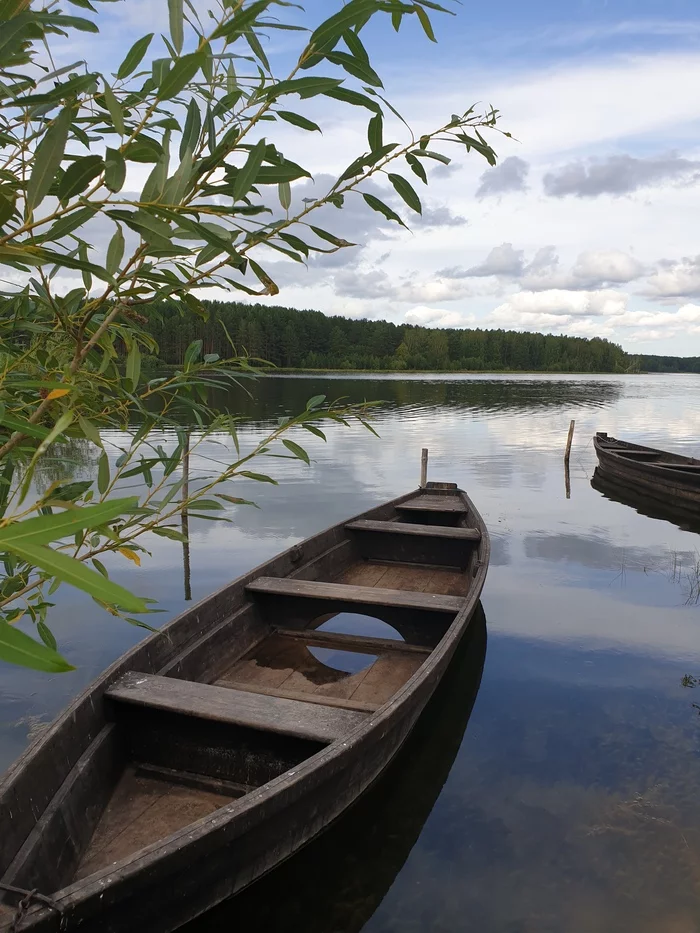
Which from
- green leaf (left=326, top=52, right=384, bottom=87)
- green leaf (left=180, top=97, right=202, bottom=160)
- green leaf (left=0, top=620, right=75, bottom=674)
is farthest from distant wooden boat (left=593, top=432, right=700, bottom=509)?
green leaf (left=0, top=620, right=75, bottom=674)

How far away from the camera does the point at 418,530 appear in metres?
9.57

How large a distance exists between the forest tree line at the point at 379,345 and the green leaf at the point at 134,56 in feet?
291

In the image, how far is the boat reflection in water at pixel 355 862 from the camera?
→ 4125mm

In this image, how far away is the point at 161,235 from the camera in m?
1.38

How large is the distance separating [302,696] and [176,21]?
16.9ft

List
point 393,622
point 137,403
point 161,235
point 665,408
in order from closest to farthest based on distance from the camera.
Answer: point 161,235 → point 137,403 → point 393,622 → point 665,408

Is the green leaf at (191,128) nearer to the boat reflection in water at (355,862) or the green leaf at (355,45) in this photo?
the green leaf at (355,45)

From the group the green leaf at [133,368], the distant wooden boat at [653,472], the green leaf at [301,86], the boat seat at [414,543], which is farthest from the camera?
the distant wooden boat at [653,472]

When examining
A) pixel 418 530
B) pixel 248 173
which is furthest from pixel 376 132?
pixel 418 530

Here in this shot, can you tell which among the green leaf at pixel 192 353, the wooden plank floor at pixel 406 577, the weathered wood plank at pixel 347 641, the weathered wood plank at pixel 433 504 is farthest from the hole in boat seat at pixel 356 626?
the green leaf at pixel 192 353

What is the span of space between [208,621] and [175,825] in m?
2.25

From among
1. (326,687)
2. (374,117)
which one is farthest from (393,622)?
(374,117)

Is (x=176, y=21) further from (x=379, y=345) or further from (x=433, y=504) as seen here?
(x=379, y=345)

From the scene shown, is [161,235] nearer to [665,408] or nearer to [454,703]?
[454,703]
